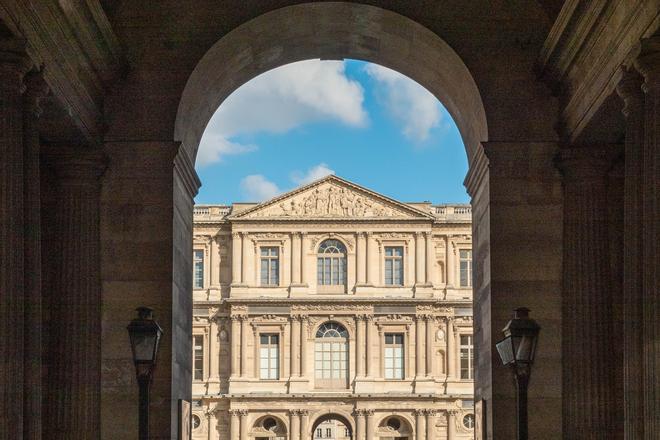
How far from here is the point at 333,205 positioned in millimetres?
66000

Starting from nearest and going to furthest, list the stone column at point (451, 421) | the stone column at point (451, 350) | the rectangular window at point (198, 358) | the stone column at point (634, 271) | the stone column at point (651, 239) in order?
the stone column at point (651, 239), the stone column at point (634, 271), the stone column at point (451, 421), the rectangular window at point (198, 358), the stone column at point (451, 350)

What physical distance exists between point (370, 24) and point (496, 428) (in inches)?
254

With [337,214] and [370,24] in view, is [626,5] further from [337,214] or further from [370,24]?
[337,214]

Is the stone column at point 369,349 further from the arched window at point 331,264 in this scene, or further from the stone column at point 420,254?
the stone column at point 420,254

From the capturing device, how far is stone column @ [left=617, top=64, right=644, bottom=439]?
13.2 m

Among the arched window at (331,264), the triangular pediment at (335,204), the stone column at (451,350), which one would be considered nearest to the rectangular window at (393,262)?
the triangular pediment at (335,204)

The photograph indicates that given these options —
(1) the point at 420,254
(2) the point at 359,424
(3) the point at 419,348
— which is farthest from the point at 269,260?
(2) the point at 359,424

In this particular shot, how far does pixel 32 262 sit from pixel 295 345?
5156 cm

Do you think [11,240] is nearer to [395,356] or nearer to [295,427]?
[295,427]

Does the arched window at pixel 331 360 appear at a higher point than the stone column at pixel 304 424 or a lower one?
higher

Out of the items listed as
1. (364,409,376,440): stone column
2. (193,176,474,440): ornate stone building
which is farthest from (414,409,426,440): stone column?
(364,409,376,440): stone column

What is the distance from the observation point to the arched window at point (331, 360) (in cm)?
6469

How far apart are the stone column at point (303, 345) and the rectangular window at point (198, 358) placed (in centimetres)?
555

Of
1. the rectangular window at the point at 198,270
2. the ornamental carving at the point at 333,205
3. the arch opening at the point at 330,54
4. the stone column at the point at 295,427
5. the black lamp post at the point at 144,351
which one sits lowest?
the stone column at the point at 295,427
